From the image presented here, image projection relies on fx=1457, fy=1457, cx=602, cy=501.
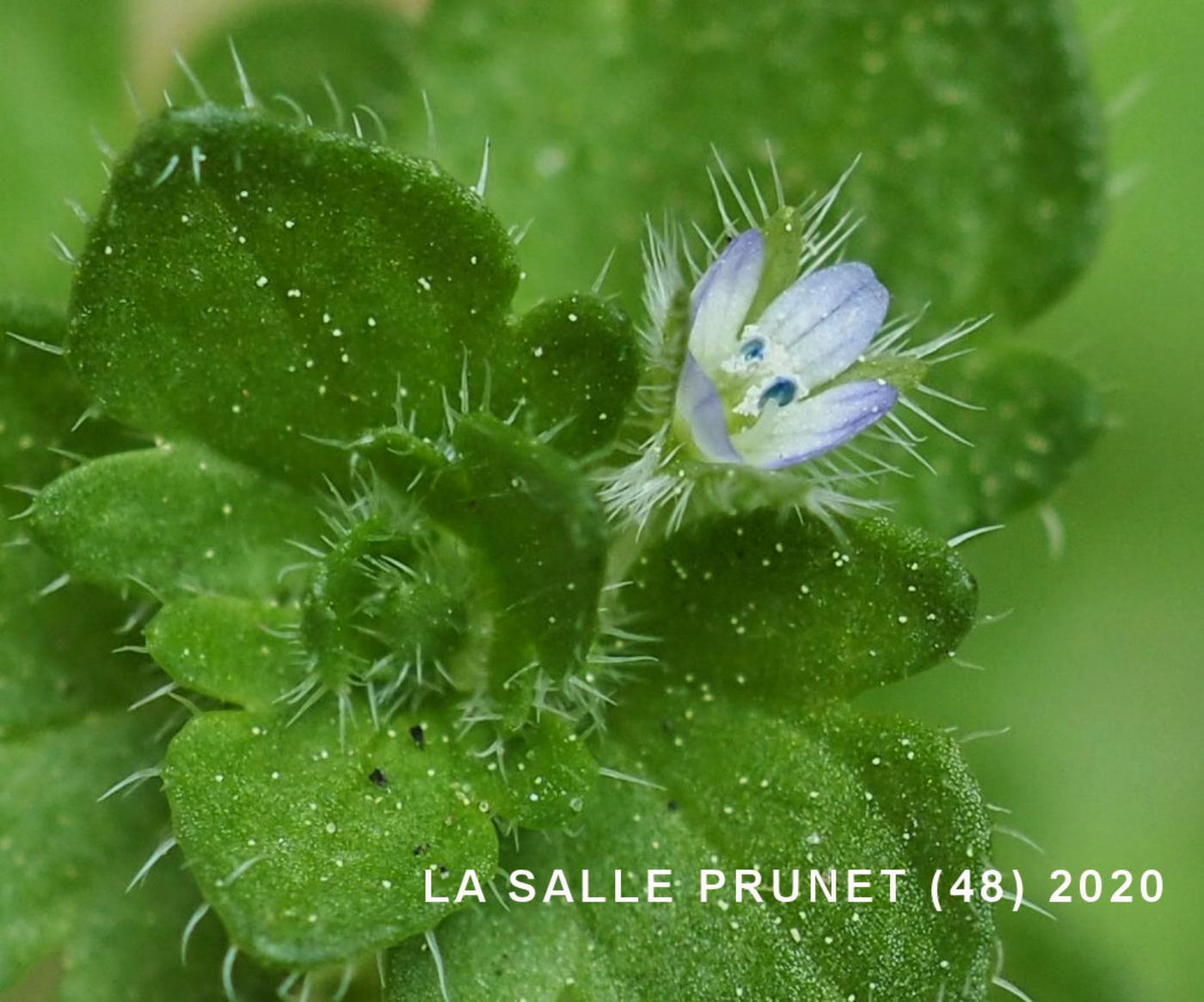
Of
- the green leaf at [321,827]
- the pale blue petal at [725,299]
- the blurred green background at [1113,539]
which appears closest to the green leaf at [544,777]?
the green leaf at [321,827]

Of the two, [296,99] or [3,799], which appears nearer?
[3,799]

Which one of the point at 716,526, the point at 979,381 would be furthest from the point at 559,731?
the point at 979,381

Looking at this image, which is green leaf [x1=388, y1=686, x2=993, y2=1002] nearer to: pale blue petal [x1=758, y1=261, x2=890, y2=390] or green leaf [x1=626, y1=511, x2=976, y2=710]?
green leaf [x1=626, y1=511, x2=976, y2=710]

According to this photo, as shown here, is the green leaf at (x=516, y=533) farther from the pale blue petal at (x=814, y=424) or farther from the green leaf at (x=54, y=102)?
the green leaf at (x=54, y=102)

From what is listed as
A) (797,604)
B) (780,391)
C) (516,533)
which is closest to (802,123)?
(780,391)

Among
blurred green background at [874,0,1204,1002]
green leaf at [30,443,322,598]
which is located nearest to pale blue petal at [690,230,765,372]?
green leaf at [30,443,322,598]

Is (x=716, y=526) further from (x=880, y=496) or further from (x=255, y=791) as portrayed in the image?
(x=255, y=791)
